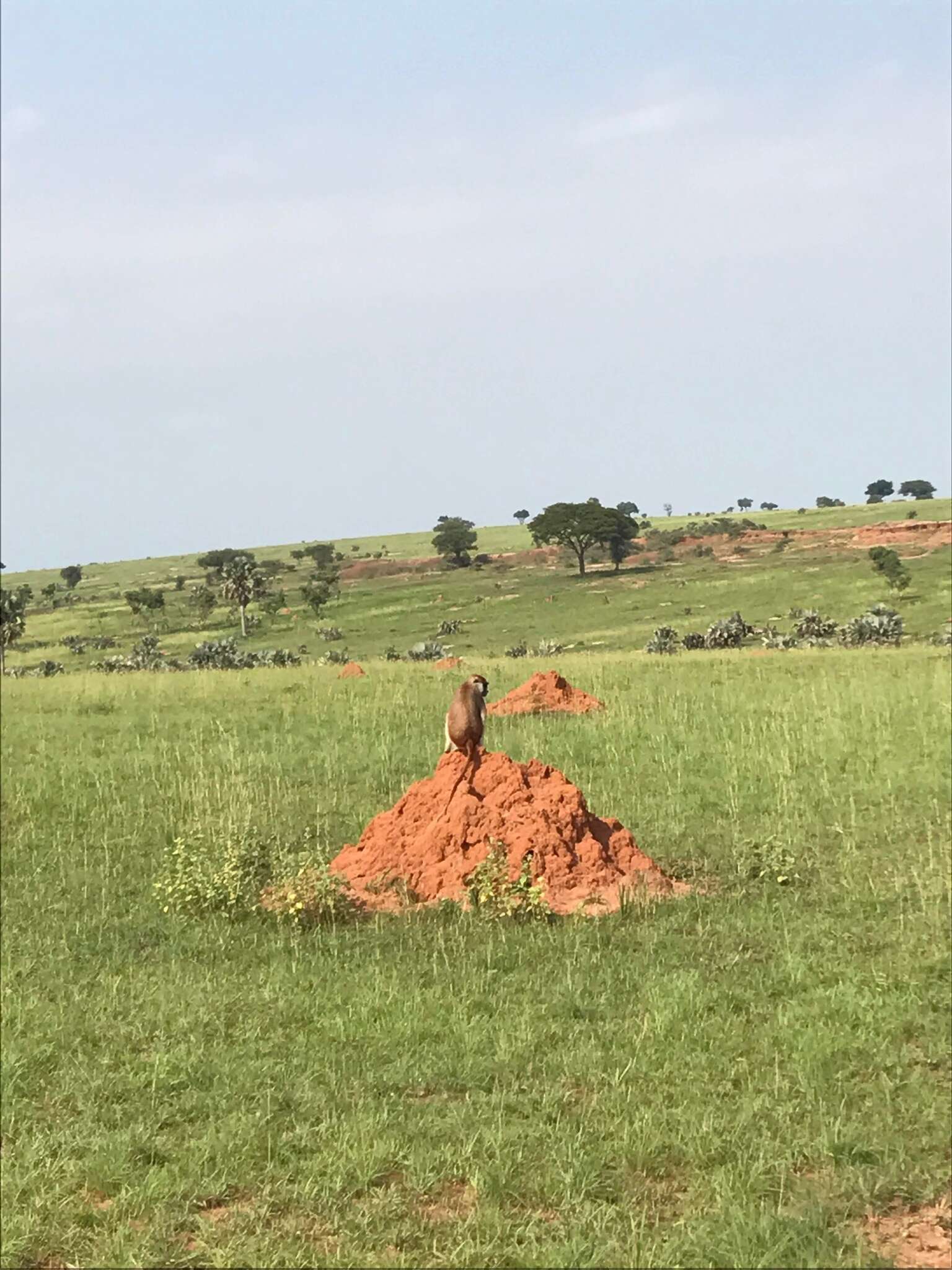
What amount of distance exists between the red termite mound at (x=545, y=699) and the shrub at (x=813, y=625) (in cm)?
2612

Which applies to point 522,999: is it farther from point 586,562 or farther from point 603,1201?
point 586,562

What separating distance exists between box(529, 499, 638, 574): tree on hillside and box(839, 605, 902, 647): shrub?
49.9ft

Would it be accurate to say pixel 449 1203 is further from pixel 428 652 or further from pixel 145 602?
pixel 145 602

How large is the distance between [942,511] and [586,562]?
208 ft

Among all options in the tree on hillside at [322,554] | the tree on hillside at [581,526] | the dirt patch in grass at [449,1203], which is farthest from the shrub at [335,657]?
the dirt patch in grass at [449,1203]

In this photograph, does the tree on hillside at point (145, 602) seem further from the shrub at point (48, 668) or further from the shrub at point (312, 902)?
the shrub at point (312, 902)

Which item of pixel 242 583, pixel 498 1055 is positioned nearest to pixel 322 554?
pixel 242 583

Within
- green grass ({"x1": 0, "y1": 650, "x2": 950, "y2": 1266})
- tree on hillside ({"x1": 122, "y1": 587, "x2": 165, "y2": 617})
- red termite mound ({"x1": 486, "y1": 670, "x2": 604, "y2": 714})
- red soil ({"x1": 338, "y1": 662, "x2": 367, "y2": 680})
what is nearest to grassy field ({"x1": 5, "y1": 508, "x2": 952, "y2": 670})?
red soil ({"x1": 338, "y1": 662, "x2": 367, "y2": 680})

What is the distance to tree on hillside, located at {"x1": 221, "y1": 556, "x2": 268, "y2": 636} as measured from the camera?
71.6 m

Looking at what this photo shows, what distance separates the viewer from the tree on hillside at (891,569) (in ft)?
180

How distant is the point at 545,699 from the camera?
84.5ft

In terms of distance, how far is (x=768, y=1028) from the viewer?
8.88 metres

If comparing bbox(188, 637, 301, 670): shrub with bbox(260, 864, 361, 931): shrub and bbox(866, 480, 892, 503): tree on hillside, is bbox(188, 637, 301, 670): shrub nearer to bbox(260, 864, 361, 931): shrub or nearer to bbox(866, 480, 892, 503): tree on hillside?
bbox(260, 864, 361, 931): shrub

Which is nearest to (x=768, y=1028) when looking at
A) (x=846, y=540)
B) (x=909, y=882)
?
(x=909, y=882)
